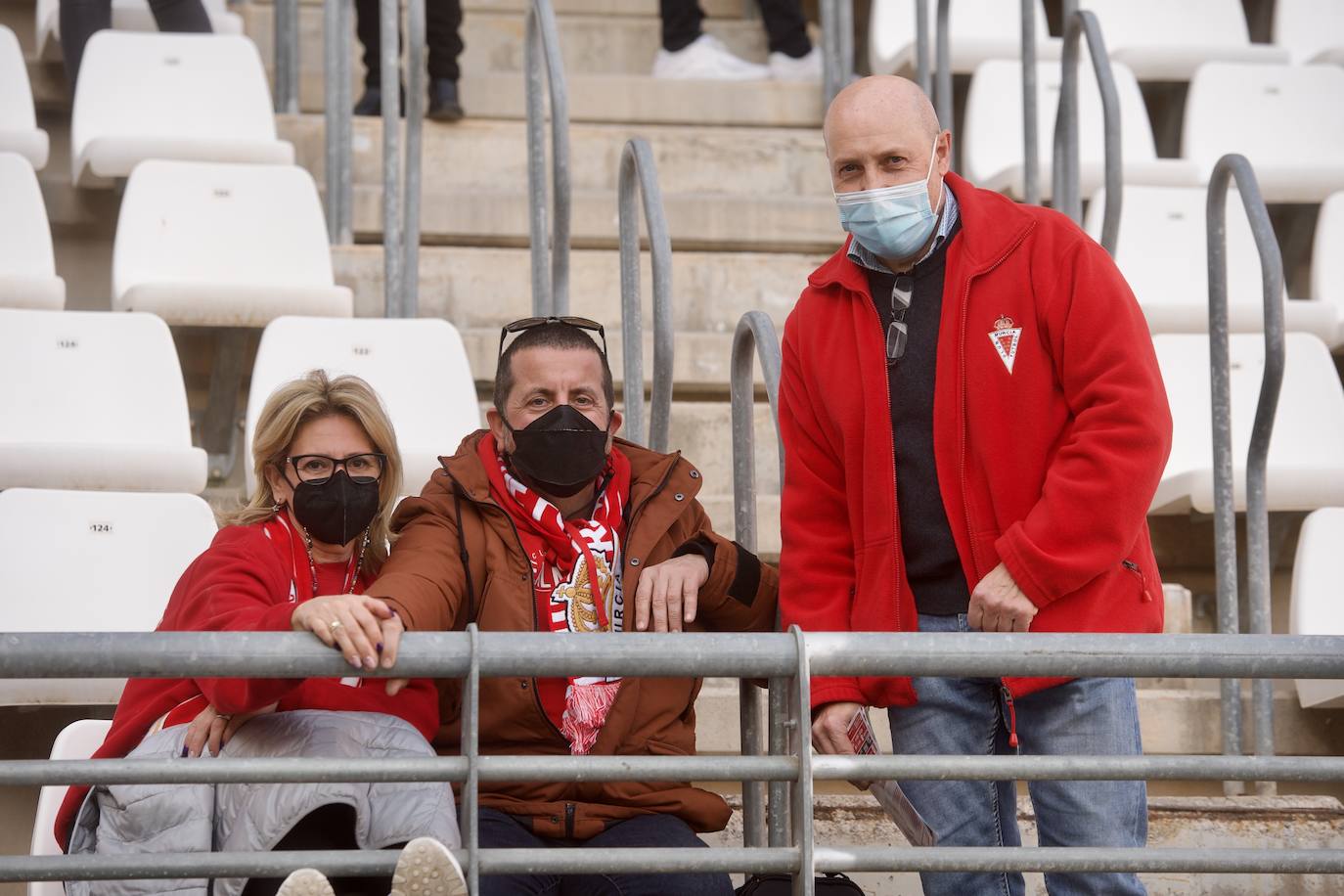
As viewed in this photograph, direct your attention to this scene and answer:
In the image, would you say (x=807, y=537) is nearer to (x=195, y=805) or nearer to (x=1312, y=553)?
(x=195, y=805)

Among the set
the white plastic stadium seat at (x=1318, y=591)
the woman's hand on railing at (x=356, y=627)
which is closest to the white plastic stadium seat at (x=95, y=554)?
the woman's hand on railing at (x=356, y=627)

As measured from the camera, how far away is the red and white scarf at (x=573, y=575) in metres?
2.43

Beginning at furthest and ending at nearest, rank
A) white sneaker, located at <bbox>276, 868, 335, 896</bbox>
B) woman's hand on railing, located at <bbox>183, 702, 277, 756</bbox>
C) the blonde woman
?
woman's hand on railing, located at <bbox>183, 702, 277, 756</bbox> < the blonde woman < white sneaker, located at <bbox>276, 868, 335, 896</bbox>

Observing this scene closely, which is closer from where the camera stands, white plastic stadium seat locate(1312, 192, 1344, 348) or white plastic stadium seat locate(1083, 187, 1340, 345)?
white plastic stadium seat locate(1083, 187, 1340, 345)

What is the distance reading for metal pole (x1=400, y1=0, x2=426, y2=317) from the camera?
404cm

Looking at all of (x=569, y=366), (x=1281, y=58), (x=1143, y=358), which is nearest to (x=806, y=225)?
(x=1281, y=58)

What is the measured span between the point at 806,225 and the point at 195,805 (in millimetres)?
2979

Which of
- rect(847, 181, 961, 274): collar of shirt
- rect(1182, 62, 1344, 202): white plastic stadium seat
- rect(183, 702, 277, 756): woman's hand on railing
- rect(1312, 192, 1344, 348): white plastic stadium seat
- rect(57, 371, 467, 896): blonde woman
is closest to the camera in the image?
rect(57, 371, 467, 896): blonde woman

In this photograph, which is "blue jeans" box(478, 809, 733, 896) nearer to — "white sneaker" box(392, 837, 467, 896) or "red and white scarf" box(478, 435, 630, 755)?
"red and white scarf" box(478, 435, 630, 755)

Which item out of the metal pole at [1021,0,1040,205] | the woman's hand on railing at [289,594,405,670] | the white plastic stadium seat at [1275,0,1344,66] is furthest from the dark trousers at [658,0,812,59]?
the woman's hand on railing at [289,594,405,670]

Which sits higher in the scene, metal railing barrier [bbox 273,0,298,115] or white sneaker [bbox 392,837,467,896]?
metal railing barrier [bbox 273,0,298,115]

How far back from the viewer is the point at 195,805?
2.11 m

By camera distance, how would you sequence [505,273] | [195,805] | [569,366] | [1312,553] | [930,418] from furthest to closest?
[505,273]
[1312,553]
[569,366]
[930,418]
[195,805]

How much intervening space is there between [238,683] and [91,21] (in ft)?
10.8
